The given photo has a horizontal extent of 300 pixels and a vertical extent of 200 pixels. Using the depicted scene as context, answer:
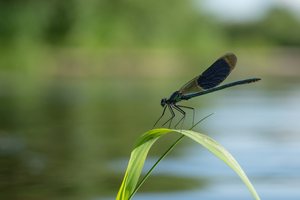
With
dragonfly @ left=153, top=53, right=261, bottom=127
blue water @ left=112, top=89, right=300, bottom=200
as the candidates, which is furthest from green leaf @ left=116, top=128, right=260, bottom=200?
blue water @ left=112, top=89, right=300, bottom=200

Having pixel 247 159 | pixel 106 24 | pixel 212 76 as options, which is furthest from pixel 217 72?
pixel 106 24

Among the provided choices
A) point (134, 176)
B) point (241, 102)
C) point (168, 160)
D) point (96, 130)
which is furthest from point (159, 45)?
point (134, 176)

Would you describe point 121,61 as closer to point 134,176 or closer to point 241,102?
point 241,102

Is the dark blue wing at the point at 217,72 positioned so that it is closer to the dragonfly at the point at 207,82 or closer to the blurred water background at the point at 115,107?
the dragonfly at the point at 207,82

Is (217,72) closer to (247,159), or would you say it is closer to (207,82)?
(207,82)

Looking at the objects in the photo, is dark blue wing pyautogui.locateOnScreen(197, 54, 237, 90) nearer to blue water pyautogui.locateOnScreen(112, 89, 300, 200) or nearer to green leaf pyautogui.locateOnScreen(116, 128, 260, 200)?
green leaf pyautogui.locateOnScreen(116, 128, 260, 200)

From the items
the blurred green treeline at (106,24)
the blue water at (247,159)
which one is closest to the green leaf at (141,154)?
the blue water at (247,159)

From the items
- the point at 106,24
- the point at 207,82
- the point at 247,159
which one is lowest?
the point at 207,82
